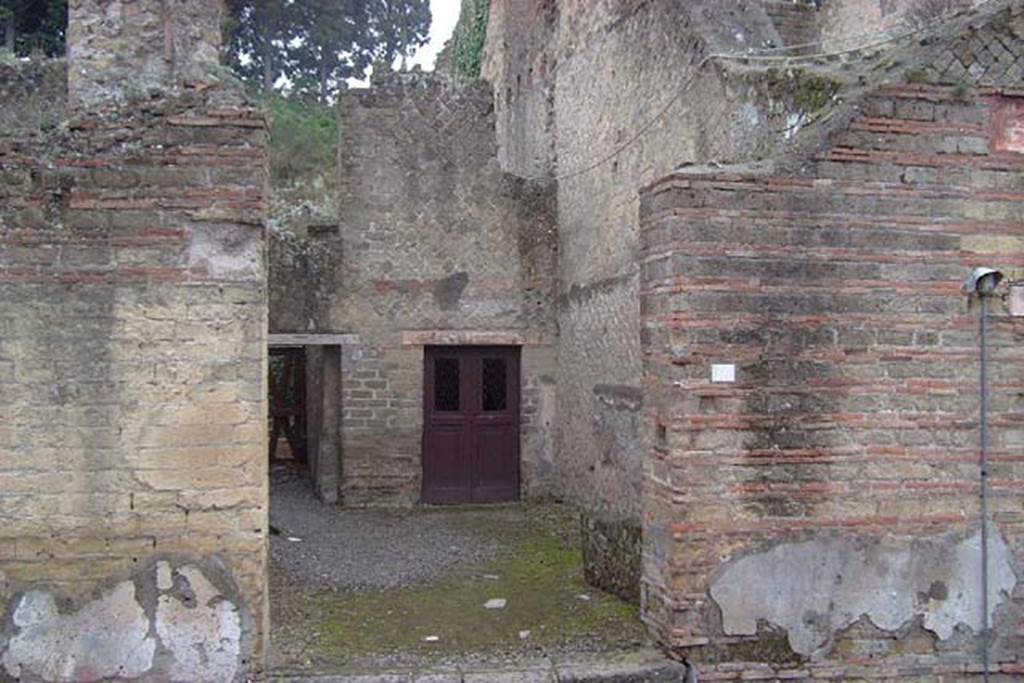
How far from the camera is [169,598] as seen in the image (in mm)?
5477

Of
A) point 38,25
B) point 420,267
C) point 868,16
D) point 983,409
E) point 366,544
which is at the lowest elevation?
point 366,544

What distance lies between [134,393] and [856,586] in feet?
12.9

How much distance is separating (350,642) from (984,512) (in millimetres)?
3670

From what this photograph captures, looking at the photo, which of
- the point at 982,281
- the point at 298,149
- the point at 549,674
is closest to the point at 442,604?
the point at 549,674

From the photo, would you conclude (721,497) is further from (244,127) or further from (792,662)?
(244,127)

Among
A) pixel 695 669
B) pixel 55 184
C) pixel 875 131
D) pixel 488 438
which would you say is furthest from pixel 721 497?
pixel 488 438

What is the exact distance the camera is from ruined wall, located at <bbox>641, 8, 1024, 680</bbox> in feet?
19.0

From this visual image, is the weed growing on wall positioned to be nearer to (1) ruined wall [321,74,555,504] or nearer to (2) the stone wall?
(1) ruined wall [321,74,555,504]

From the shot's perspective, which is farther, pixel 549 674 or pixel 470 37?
pixel 470 37

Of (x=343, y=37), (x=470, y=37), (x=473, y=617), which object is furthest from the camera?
(x=343, y=37)

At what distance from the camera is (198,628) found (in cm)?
549

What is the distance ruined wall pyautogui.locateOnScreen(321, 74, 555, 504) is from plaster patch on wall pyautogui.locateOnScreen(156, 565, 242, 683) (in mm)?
6970

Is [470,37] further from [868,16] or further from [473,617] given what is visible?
[473,617]

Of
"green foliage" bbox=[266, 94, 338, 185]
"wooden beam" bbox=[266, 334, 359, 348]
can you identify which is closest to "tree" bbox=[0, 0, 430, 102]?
"green foliage" bbox=[266, 94, 338, 185]
